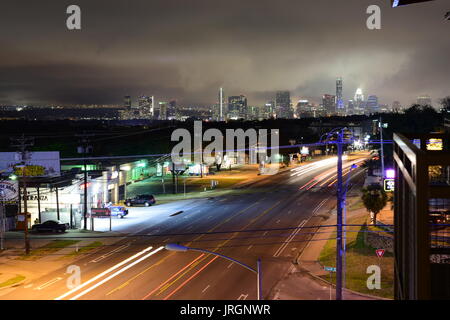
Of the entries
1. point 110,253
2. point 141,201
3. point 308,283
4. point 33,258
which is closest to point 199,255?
point 110,253

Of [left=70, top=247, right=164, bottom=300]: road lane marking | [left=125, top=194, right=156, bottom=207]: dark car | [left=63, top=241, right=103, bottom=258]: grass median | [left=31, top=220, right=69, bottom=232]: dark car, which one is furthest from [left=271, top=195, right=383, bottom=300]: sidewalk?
[left=125, top=194, right=156, bottom=207]: dark car

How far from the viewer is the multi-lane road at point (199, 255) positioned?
23.7 metres

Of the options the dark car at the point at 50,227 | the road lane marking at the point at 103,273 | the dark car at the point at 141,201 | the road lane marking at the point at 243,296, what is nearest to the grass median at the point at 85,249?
the road lane marking at the point at 103,273

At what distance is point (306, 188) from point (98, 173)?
88.5 ft

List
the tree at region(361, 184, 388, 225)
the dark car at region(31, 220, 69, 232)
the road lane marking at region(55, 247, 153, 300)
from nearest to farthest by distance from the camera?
the road lane marking at region(55, 247, 153, 300)
the tree at region(361, 184, 388, 225)
the dark car at region(31, 220, 69, 232)

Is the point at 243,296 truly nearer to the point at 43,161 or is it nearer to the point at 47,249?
the point at 47,249

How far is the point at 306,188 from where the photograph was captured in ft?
200

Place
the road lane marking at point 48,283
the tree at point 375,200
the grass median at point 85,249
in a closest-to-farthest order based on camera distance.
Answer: the road lane marking at point 48,283 < the grass median at point 85,249 < the tree at point 375,200

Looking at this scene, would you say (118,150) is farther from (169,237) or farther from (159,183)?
(169,237)

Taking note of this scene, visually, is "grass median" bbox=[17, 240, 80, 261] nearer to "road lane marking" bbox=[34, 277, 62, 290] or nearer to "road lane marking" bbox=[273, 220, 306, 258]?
"road lane marking" bbox=[34, 277, 62, 290]

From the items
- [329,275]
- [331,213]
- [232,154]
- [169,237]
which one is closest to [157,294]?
[329,275]

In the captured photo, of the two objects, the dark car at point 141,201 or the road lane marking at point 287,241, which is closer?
the road lane marking at point 287,241

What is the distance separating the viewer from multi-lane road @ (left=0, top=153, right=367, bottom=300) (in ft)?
77.7

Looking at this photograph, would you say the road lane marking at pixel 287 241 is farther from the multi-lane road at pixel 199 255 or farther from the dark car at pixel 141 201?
the dark car at pixel 141 201
